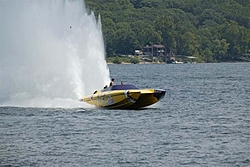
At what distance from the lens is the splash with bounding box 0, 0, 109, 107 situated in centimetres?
5162

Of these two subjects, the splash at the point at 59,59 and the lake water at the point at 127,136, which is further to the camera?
the splash at the point at 59,59

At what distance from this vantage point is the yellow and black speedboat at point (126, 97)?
4456 centimetres

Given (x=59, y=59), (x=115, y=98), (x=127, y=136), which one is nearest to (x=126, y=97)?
(x=115, y=98)

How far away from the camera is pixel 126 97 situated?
147 ft

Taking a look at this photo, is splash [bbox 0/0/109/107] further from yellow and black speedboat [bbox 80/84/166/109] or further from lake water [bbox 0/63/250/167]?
lake water [bbox 0/63/250/167]

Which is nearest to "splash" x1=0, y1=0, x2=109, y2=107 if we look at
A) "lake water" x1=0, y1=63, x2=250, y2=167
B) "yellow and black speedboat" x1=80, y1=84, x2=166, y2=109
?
"yellow and black speedboat" x1=80, y1=84, x2=166, y2=109

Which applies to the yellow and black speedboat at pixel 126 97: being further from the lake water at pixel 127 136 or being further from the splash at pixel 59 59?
the splash at pixel 59 59

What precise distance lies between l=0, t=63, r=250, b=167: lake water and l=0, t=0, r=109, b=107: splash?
4.38m

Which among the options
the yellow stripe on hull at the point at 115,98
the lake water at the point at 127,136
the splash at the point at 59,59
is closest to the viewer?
the lake water at the point at 127,136

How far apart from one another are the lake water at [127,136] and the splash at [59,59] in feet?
14.4

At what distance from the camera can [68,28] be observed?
56250mm

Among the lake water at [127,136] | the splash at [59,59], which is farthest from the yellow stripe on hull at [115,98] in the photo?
the splash at [59,59]

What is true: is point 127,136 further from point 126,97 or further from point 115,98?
point 115,98

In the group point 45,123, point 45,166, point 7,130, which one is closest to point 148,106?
point 45,123
